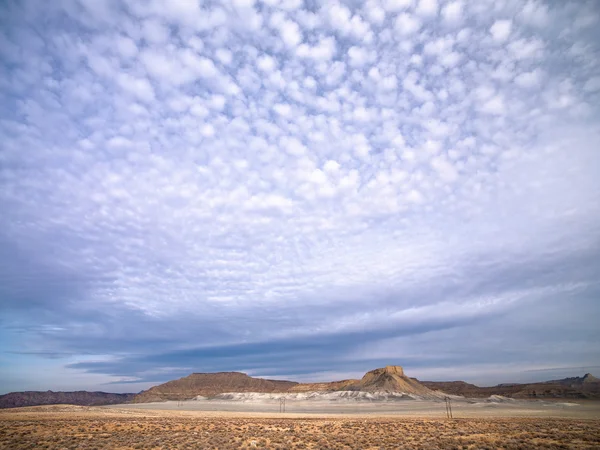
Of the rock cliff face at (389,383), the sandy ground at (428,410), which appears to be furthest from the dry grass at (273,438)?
the rock cliff face at (389,383)

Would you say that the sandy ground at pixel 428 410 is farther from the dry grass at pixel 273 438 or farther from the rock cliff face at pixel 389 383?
the rock cliff face at pixel 389 383

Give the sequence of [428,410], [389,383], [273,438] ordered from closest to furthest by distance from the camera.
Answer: [273,438] < [428,410] < [389,383]

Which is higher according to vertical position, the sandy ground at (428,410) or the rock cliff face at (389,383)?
the rock cliff face at (389,383)

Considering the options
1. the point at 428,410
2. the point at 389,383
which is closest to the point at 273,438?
the point at 428,410

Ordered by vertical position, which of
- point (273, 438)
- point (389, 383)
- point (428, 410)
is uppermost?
point (389, 383)

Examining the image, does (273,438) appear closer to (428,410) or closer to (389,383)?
(428,410)

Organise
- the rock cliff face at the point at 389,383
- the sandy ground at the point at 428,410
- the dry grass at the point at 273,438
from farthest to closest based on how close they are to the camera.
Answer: the rock cliff face at the point at 389,383 < the sandy ground at the point at 428,410 < the dry grass at the point at 273,438

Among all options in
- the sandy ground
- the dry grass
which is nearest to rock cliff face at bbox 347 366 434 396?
the sandy ground

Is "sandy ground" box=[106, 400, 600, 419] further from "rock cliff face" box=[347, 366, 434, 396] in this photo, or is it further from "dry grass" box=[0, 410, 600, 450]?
"rock cliff face" box=[347, 366, 434, 396]

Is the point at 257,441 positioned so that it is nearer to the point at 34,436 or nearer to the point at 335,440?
the point at 335,440

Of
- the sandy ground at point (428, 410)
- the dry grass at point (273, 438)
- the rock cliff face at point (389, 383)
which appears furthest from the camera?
the rock cliff face at point (389, 383)

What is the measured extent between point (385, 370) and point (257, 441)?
17597 centimetres

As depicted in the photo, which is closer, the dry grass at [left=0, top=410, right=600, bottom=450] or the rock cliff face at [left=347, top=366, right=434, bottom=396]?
the dry grass at [left=0, top=410, right=600, bottom=450]

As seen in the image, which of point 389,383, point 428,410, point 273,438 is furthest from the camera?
point 389,383
